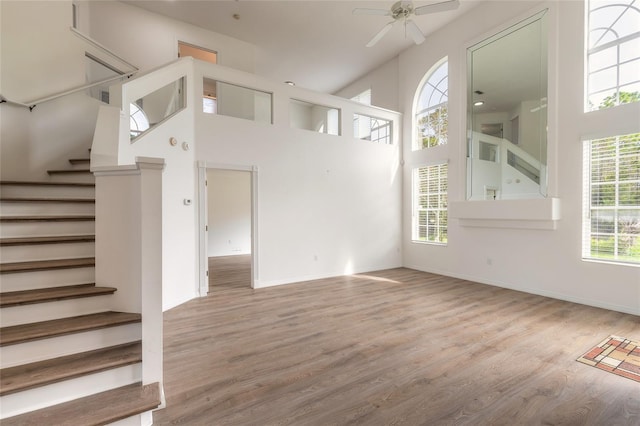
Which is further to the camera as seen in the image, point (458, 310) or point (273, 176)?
point (273, 176)

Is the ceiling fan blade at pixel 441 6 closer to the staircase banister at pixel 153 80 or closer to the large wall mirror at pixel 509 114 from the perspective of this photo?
the large wall mirror at pixel 509 114

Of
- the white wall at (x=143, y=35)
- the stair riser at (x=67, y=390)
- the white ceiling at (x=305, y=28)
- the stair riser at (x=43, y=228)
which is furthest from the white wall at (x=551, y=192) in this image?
the stair riser at (x=43, y=228)

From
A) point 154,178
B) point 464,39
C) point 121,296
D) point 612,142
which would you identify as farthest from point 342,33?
point 121,296

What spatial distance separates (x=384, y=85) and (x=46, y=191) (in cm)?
771

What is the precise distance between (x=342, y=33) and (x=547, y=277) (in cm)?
656

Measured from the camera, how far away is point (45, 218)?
2494mm

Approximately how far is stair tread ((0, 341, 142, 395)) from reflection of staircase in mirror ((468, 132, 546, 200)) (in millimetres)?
5966

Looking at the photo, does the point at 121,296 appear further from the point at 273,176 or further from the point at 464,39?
the point at 464,39

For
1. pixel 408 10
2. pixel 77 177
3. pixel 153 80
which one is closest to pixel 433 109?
pixel 408 10

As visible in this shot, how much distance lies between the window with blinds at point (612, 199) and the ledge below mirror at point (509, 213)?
447mm

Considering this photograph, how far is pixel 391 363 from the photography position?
8.41ft

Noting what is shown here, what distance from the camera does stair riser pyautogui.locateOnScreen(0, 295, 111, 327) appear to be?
6.14 ft

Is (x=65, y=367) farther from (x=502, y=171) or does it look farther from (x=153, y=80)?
(x=502, y=171)

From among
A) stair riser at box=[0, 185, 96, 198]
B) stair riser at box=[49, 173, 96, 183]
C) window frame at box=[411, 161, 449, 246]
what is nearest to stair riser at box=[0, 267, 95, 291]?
stair riser at box=[0, 185, 96, 198]
